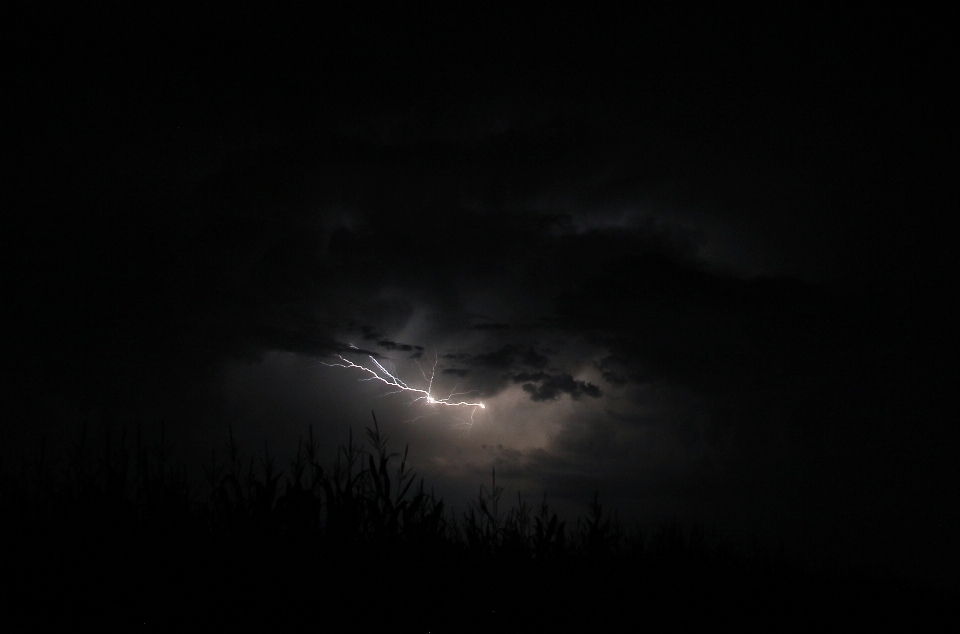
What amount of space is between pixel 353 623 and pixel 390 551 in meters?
1.39

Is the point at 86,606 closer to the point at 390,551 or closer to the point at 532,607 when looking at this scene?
the point at 390,551

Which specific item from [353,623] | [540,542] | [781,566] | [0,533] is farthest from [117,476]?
[781,566]

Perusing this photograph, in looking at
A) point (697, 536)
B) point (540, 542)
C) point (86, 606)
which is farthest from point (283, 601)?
point (697, 536)

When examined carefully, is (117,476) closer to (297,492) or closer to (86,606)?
(297,492)

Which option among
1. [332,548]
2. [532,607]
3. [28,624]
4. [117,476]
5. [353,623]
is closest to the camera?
[28,624]

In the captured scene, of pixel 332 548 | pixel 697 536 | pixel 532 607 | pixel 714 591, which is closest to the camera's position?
pixel 532 607

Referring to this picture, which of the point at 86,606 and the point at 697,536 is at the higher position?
the point at 697,536

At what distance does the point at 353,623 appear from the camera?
3789 mm

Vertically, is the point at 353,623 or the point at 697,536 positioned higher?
the point at 697,536

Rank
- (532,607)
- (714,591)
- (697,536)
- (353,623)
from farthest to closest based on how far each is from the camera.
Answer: (697,536)
(714,591)
(532,607)
(353,623)

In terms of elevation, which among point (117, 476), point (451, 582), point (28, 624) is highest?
point (117, 476)

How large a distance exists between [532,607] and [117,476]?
3.77 meters

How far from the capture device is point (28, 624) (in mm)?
3549

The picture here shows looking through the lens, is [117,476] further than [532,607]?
Yes
